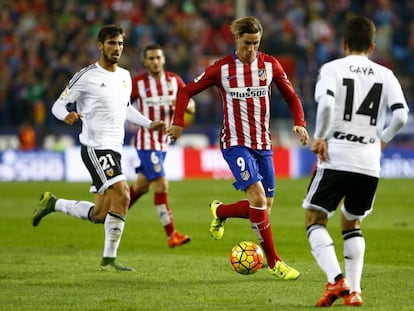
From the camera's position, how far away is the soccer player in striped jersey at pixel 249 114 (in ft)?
31.8

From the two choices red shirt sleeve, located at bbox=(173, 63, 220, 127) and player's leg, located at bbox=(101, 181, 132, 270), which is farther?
player's leg, located at bbox=(101, 181, 132, 270)

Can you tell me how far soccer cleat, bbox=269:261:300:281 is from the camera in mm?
9398

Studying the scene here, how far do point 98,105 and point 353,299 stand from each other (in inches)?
152

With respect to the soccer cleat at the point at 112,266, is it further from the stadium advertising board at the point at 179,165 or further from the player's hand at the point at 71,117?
the stadium advertising board at the point at 179,165

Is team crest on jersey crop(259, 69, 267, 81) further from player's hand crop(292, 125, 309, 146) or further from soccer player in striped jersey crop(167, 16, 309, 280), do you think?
player's hand crop(292, 125, 309, 146)

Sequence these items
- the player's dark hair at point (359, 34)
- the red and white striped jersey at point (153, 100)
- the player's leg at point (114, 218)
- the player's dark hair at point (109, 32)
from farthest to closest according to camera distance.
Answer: the red and white striped jersey at point (153, 100)
the player's leg at point (114, 218)
the player's dark hair at point (109, 32)
the player's dark hair at point (359, 34)

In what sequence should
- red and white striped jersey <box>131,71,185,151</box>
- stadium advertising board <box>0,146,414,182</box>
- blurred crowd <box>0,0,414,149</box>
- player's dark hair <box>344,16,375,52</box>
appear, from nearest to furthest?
player's dark hair <box>344,16,375,52</box> → red and white striped jersey <box>131,71,185,151</box> → stadium advertising board <box>0,146,414,182</box> → blurred crowd <box>0,0,414,149</box>

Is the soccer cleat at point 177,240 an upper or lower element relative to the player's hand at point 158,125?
lower

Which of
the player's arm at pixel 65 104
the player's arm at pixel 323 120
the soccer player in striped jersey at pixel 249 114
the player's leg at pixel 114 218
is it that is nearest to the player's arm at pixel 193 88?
the soccer player in striped jersey at pixel 249 114

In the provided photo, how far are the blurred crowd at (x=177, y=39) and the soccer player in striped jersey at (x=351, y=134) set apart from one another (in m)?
20.8

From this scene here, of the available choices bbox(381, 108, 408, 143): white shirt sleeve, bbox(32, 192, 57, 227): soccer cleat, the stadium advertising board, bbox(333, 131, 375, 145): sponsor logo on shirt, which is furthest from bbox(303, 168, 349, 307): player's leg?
the stadium advertising board

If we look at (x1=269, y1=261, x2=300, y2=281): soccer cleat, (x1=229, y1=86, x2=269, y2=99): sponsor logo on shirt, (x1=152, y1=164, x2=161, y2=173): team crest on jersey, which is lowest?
(x1=269, y1=261, x2=300, y2=281): soccer cleat

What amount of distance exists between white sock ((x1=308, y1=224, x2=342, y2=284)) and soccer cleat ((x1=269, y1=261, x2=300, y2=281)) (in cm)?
182

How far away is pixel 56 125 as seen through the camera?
28.8 meters
